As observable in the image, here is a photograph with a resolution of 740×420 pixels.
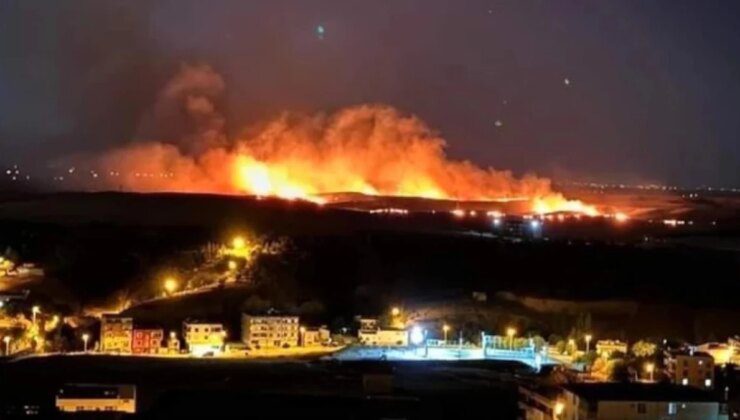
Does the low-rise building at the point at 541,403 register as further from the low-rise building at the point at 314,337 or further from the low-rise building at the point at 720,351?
the low-rise building at the point at 314,337

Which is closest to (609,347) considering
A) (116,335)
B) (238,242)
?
(116,335)

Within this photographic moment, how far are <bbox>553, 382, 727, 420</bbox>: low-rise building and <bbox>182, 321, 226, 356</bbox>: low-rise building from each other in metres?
8.30

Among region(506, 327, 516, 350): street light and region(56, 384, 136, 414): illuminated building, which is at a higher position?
region(506, 327, 516, 350): street light

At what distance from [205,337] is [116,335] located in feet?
4.34

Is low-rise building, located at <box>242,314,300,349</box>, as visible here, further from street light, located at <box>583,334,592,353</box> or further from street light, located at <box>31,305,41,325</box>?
street light, located at <box>583,334,592,353</box>

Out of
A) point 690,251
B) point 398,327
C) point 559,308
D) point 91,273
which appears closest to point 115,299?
point 91,273

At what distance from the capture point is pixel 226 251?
27.8 meters

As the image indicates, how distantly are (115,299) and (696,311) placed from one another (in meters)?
10.5

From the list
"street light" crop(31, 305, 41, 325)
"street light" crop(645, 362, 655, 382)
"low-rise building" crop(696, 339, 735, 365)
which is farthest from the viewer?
"street light" crop(31, 305, 41, 325)

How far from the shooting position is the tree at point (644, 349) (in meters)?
17.4

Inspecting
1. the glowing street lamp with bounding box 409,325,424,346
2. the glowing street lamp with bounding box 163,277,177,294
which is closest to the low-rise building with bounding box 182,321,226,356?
the glowing street lamp with bounding box 409,325,424,346

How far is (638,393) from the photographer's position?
39.8ft

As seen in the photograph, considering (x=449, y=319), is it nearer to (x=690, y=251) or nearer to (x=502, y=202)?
(x=690, y=251)

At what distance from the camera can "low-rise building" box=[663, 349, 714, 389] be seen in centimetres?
1491
